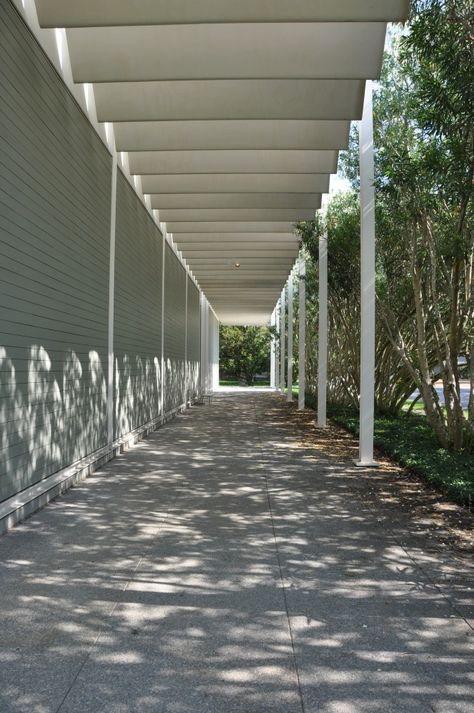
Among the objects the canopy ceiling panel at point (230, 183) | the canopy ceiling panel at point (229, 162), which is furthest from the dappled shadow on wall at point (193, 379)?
the canopy ceiling panel at point (229, 162)

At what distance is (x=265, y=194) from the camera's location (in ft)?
40.0

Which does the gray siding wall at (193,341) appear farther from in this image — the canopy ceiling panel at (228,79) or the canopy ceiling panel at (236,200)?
the canopy ceiling panel at (228,79)

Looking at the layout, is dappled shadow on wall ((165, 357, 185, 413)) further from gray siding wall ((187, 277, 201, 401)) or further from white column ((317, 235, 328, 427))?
white column ((317, 235, 328, 427))

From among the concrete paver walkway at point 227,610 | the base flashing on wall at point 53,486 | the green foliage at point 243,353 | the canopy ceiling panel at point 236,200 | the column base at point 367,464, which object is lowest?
the concrete paver walkway at point 227,610

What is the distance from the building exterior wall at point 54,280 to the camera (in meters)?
5.19

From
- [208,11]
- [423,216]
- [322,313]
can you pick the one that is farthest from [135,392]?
[208,11]

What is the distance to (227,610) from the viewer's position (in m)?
3.49

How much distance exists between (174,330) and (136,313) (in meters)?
5.75

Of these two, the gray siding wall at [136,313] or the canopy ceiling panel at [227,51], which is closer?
the canopy ceiling panel at [227,51]

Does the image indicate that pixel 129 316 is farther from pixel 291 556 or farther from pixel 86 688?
pixel 86 688

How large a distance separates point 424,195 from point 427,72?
1338 mm

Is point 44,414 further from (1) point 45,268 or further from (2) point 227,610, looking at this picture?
(2) point 227,610

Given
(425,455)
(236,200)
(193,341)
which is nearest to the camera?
(425,455)

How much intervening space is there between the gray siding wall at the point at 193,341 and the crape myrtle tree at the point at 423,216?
22.3 feet
